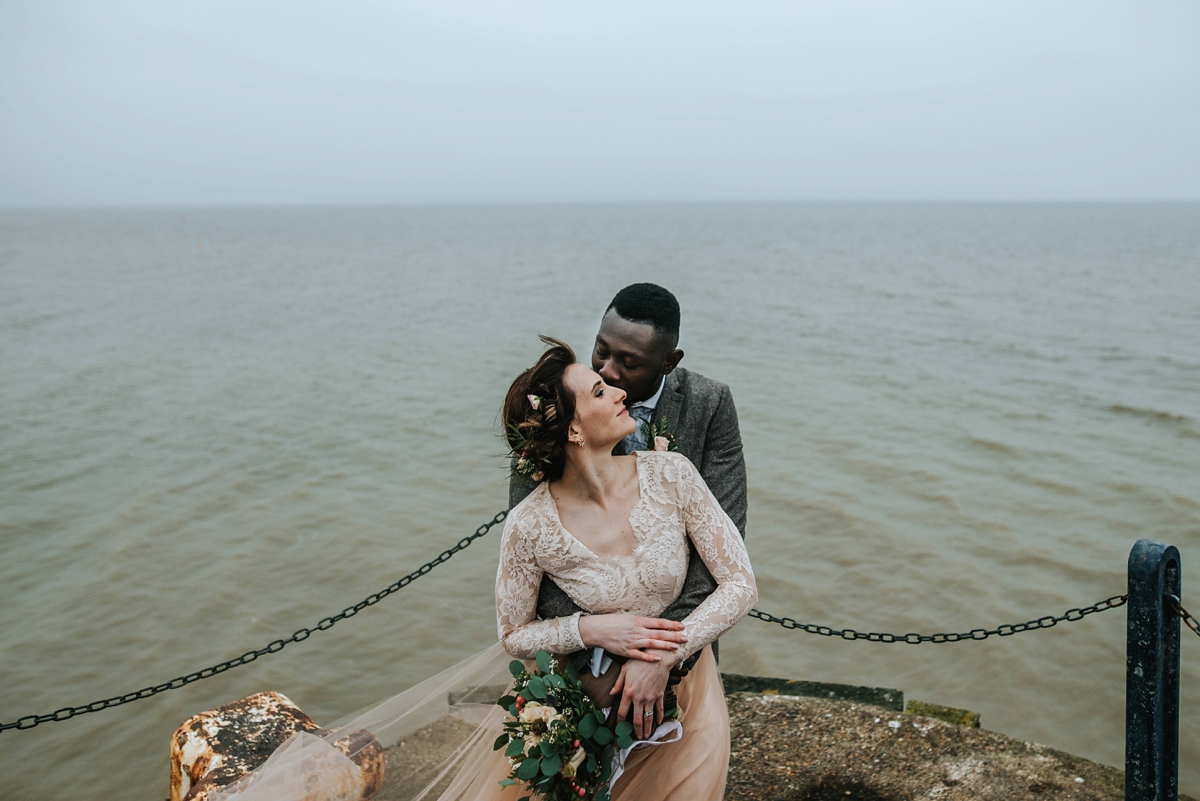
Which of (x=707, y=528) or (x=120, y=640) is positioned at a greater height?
(x=707, y=528)

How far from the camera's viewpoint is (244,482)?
34.9 ft

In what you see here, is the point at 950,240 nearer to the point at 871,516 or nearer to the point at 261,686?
the point at 871,516

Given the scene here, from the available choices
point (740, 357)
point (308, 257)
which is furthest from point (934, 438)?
point (308, 257)

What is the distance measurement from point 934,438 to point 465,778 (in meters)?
10.3

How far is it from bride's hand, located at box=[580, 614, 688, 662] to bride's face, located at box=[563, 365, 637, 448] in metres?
0.60

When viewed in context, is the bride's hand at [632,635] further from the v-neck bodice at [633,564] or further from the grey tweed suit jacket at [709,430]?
the grey tweed suit jacket at [709,430]

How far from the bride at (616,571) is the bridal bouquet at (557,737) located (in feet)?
0.27

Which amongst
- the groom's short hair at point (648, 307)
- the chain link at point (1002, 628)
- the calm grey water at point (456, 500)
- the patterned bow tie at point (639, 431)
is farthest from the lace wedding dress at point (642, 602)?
the calm grey water at point (456, 500)

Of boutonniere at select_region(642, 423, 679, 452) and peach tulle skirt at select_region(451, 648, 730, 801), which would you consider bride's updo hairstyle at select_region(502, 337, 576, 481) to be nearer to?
boutonniere at select_region(642, 423, 679, 452)

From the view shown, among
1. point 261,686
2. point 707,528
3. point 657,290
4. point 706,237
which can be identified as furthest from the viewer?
point 706,237

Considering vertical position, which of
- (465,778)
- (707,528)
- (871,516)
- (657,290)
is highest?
(657,290)

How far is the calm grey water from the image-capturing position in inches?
265

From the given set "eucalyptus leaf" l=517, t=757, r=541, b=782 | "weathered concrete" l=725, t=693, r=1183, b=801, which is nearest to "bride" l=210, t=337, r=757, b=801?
"eucalyptus leaf" l=517, t=757, r=541, b=782

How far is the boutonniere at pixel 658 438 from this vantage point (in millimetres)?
3385
